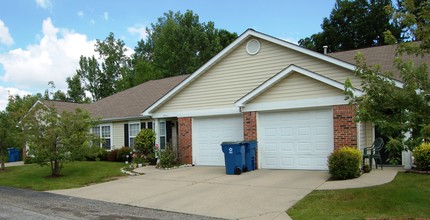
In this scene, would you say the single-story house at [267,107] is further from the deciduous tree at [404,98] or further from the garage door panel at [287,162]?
the deciduous tree at [404,98]

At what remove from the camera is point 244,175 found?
522 inches

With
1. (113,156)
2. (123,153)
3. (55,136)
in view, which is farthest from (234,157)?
(113,156)

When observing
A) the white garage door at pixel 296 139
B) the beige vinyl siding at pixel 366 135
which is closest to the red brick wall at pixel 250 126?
the white garage door at pixel 296 139

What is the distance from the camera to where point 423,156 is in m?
11.5

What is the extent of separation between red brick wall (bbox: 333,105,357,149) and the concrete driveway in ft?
4.03

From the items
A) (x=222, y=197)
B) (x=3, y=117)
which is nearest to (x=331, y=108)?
(x=222, y=197)

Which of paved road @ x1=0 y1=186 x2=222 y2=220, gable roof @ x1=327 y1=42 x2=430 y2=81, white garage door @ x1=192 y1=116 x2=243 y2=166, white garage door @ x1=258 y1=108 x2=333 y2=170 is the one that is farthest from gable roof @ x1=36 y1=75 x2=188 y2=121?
gable roof @ x1=327 y1=42 x2=430 y2=81

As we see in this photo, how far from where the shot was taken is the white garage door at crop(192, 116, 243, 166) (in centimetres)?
1616

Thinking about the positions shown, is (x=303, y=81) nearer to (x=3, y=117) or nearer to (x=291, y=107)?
(x=291, y=107)

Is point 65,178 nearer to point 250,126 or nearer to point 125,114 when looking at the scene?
point 125,114

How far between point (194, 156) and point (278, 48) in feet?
19.6

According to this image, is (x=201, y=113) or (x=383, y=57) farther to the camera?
(x=383, y=57)

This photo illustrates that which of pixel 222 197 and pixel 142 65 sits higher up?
pixel 142 65

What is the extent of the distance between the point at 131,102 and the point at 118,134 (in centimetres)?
251
